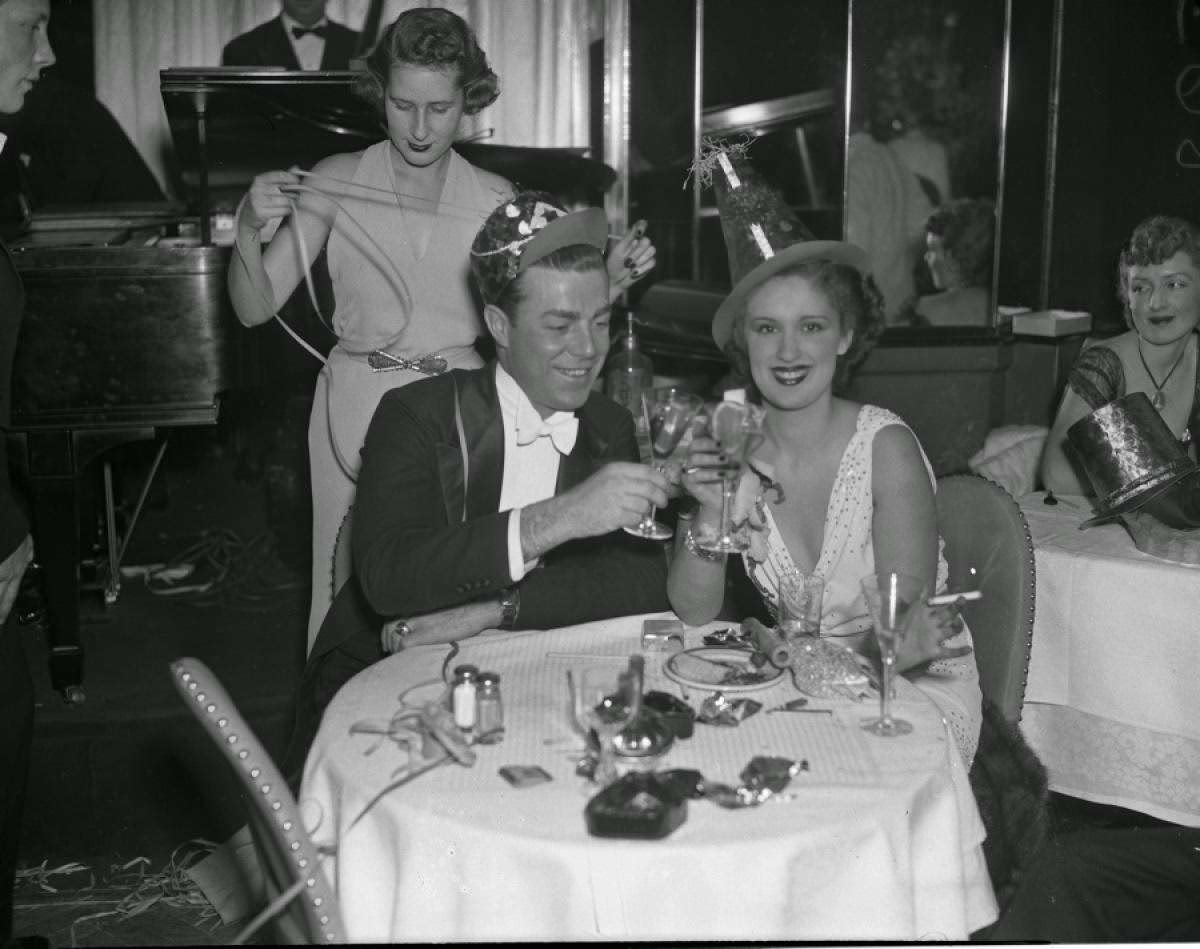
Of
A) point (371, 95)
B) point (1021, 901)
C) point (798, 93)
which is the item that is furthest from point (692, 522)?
point (798, 93)

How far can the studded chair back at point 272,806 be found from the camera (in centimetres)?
157

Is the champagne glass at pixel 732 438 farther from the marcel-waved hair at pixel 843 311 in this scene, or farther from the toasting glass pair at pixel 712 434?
the marcel-waved hair at pixel 843 311

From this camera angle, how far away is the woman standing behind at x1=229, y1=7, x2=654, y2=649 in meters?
3.12

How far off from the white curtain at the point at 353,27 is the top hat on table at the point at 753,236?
366 centimetres

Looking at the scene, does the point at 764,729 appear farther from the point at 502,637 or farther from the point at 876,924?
the point at 502,637

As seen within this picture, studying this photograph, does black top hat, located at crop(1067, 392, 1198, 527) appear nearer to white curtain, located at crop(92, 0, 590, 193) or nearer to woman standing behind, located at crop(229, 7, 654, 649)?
woman standing behind, located at crop(229, 7, 654, 649)

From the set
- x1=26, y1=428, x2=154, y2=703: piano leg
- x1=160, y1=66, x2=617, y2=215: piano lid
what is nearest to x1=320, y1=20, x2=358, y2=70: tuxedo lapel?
x1=160, y1=66, x2=617, y2=215: piano lid

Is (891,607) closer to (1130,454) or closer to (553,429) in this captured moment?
(553,429)

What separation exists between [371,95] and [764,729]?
1.93 metres

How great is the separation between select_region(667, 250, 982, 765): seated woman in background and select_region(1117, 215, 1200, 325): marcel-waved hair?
130 cm

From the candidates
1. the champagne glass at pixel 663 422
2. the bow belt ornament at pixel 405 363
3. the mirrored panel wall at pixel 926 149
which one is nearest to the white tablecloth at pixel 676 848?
the champagne glass at pixel 663 422

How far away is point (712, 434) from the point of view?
6.88ft

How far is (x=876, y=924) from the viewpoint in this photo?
1.60 m

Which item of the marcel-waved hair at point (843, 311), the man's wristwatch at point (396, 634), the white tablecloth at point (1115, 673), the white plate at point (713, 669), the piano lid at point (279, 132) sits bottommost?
the white tablecloth at point (1115, 673)
